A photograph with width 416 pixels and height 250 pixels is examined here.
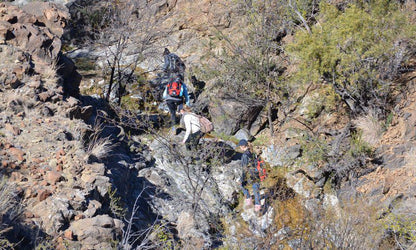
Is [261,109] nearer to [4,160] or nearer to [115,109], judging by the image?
[115,109]

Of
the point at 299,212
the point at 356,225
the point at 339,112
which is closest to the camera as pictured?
the point at 356,225

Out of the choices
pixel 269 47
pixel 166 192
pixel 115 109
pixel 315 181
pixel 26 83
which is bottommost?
pixel 315 181

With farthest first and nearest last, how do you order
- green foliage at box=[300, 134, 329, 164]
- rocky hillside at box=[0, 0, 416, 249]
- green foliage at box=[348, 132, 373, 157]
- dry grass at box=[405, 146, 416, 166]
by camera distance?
green foliage at box=[300, 134, 329, 164] < green foliage at box=[348, 132, 373, 157] < dry grass at box=[405, 146, 416, 166] < rocky hillside at box=[0, 0, 416, 249]

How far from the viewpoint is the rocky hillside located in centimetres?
566

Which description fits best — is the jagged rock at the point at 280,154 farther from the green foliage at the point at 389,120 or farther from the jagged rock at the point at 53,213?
the jagged rock at the point at 53,213

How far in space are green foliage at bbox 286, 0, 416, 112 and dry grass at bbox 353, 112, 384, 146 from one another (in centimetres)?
46

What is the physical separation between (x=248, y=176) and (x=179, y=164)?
1886 millimetres

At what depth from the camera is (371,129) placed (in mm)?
9648

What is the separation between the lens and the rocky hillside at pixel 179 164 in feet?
18.6

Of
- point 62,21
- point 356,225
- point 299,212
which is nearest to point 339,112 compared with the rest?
point 299,212

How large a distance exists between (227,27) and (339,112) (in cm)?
540

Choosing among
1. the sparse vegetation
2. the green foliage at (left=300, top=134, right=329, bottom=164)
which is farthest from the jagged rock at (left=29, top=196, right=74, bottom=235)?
the green foliage at (left=300, top=134, right=329, bottom=164)

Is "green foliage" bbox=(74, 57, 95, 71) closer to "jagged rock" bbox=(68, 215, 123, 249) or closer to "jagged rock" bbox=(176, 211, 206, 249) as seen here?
"jagged rock" bbox=(176, 211, 206, 249)

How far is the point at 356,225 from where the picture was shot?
22.2ft
